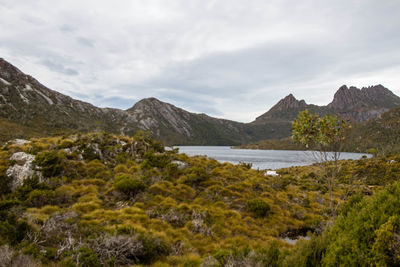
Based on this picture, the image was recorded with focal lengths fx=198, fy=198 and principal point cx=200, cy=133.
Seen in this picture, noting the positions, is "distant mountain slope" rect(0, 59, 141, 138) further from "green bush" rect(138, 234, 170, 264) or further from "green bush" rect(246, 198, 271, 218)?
"green bush" rect(138, 234, 170, 264)

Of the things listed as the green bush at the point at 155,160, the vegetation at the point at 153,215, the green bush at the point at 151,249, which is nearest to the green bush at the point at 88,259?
the vegetation at the point at 153,215

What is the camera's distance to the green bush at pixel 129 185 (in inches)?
468

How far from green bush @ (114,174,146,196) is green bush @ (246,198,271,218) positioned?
265 inches

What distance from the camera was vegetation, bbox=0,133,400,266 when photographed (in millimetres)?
4637

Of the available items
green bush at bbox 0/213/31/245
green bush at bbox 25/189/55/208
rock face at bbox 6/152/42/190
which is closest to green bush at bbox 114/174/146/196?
green bush at bbox 25/189/55/208

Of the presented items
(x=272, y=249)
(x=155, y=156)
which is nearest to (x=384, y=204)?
(x=272, y=249)

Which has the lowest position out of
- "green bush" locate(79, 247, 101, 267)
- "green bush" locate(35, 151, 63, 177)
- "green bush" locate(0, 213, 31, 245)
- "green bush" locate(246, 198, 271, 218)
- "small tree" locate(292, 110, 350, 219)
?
"green bush" locate(246, 198, 271, 218)

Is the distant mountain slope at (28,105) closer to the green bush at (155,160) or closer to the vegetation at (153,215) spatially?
the green bush at (155,160)

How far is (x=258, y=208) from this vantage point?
1194 cm

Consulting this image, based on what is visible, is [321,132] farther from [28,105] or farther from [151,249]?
[28,105]

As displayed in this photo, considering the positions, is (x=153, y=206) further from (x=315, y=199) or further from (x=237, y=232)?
(x=315, y=199)

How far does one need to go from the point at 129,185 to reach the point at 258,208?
790 centimetres

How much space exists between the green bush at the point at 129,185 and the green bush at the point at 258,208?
6.73m

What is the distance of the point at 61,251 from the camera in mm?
5543
